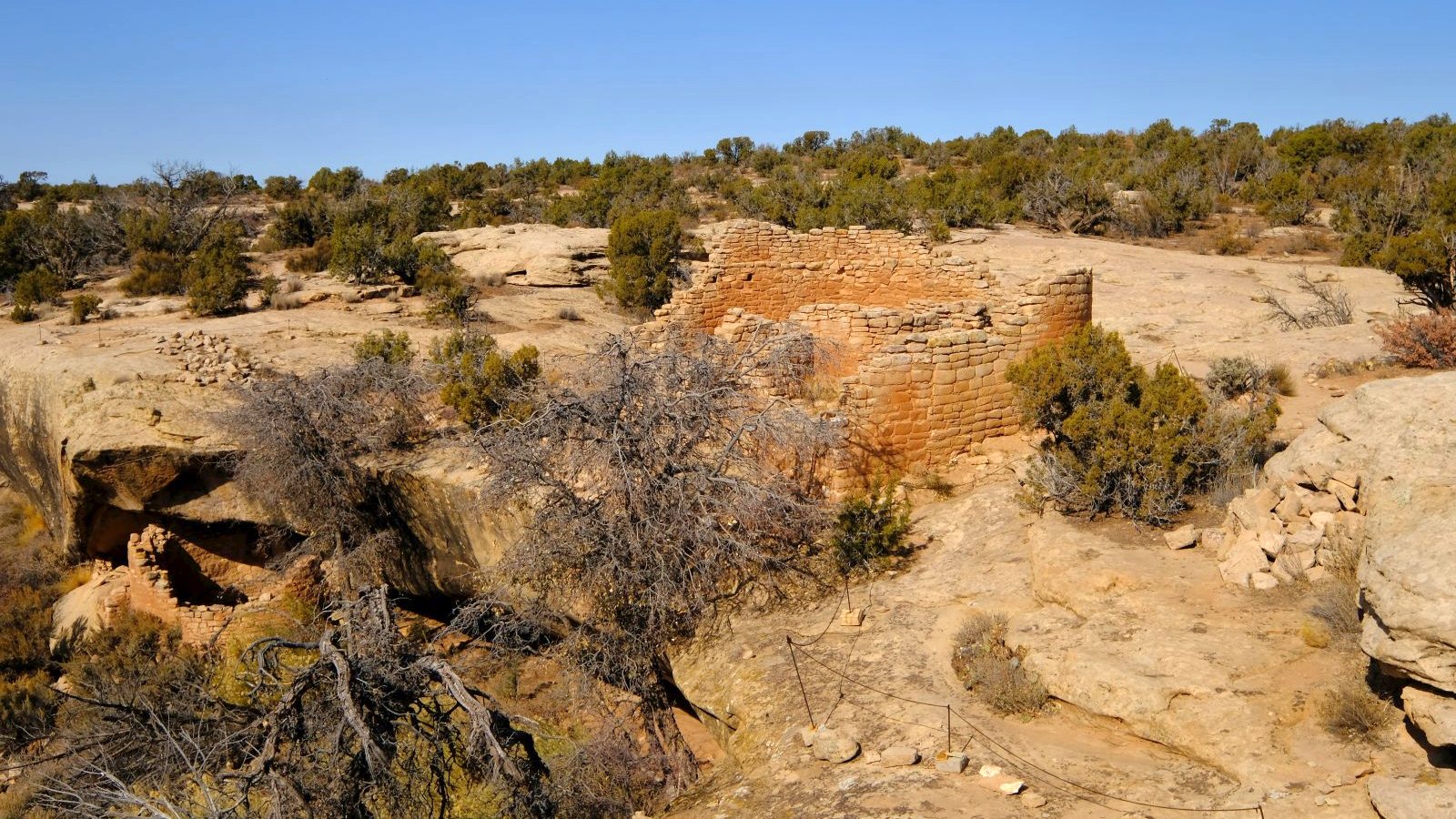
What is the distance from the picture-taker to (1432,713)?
4055 millimetres

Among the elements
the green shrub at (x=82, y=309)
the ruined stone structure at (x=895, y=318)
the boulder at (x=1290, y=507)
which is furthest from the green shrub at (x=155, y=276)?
the boulder at (x=1290, y=507)

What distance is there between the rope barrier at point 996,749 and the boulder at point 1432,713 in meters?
0.76

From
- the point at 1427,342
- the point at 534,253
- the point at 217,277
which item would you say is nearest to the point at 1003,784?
the point at 1427,342

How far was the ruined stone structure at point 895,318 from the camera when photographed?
8.97 m

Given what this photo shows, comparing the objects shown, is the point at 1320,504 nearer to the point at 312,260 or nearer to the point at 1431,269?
the point at 1431,269

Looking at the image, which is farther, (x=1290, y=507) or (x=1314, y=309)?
(x=1314, y=309)

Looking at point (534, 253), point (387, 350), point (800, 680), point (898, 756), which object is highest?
point (534, 253)

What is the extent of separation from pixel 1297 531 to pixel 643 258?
1469cm

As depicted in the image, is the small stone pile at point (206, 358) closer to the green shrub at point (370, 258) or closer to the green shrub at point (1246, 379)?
the green shrub at point (370, 258)

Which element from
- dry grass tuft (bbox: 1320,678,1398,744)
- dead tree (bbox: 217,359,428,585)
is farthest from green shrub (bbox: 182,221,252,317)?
dry grass tuft (bbox: 1320,678,1398,744)

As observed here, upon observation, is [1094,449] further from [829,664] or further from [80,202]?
[80,202]

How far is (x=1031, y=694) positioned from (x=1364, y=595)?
1.94 meters

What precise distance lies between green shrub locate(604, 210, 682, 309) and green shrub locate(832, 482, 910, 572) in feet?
36.3

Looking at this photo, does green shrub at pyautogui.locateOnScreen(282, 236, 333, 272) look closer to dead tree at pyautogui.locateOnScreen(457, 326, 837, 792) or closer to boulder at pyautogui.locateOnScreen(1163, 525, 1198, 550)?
dead tree at pyautogui.locateOnScreen(457, 326, 837, 792)
